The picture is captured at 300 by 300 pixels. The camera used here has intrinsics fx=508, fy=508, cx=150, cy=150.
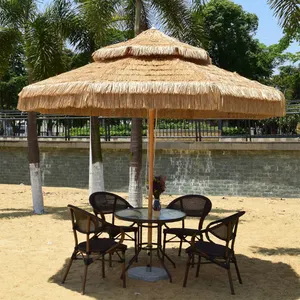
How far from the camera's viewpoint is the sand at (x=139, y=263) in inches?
217

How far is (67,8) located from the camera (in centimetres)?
1272

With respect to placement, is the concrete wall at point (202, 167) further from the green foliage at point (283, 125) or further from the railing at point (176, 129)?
the green foliage at point (283, 125)

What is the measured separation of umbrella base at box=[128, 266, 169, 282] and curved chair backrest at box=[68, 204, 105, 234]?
752 mm

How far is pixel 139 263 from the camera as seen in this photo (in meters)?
6.73

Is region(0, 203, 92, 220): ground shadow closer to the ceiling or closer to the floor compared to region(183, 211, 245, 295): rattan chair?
closer to the floor

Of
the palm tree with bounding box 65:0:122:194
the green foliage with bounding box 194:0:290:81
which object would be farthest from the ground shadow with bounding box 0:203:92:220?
the green foliage with bounding box 194:0:290:81

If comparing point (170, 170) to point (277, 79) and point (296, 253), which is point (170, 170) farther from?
point (277, 79)

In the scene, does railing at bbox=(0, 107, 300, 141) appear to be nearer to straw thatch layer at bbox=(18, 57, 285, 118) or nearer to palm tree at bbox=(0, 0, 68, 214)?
palm tree at bbox=(0, 0, 68, 214)

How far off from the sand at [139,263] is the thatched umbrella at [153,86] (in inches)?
39.1

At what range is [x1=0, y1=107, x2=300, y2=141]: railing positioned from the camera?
16156 mm

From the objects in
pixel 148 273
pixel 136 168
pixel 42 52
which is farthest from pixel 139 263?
pixel 42 52

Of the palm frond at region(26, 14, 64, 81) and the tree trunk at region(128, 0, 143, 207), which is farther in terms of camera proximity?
the palm frond at region(26, 14, 64, 81)

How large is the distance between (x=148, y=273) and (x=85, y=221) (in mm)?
1084

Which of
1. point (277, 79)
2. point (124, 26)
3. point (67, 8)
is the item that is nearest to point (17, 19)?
point (67, 8)
